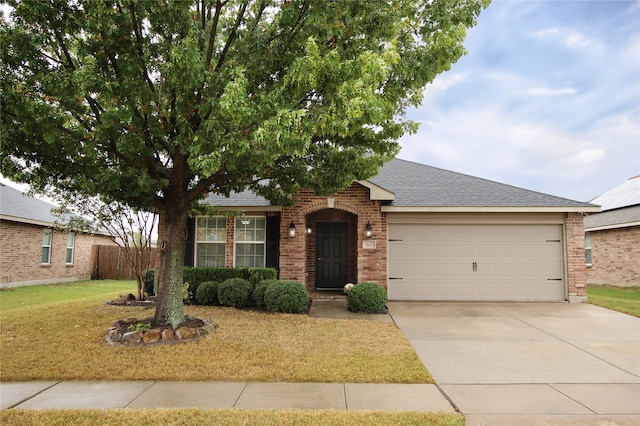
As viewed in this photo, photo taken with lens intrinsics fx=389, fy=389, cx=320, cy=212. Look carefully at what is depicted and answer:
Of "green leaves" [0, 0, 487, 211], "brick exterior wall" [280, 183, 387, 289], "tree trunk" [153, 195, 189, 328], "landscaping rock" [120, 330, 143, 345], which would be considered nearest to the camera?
"green leaves" [0, 0, 487, 211]

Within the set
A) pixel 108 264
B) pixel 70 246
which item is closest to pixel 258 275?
pixel 70 246

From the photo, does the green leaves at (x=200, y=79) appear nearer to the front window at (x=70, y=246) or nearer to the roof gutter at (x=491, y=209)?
the roof gutter at (x=491, y=209)

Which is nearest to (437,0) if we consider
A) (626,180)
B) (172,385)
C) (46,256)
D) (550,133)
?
(172,385)

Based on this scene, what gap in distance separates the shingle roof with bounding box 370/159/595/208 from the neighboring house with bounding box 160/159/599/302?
6 centimetres

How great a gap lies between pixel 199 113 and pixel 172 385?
3827 mm

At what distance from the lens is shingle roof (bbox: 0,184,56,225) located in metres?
15.2

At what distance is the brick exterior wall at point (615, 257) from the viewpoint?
1565 cm

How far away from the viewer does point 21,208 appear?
1639cm

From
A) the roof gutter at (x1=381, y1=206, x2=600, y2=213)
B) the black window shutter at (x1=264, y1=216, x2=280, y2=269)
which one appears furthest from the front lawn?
the roof gutter at (x1=381, y1=206, x2=600, y2=213)

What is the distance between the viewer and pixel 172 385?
4672mm

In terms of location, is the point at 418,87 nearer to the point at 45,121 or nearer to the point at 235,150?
the point at 235,150

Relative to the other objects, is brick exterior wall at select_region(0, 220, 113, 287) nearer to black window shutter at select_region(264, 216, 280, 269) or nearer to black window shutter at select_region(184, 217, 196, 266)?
black window shutter at select_region(184, 217, 196, 266)

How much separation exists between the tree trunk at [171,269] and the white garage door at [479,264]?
6.15m

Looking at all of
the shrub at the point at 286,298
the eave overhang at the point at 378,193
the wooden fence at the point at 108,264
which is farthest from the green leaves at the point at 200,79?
the wooden fence at the point at 108,264
